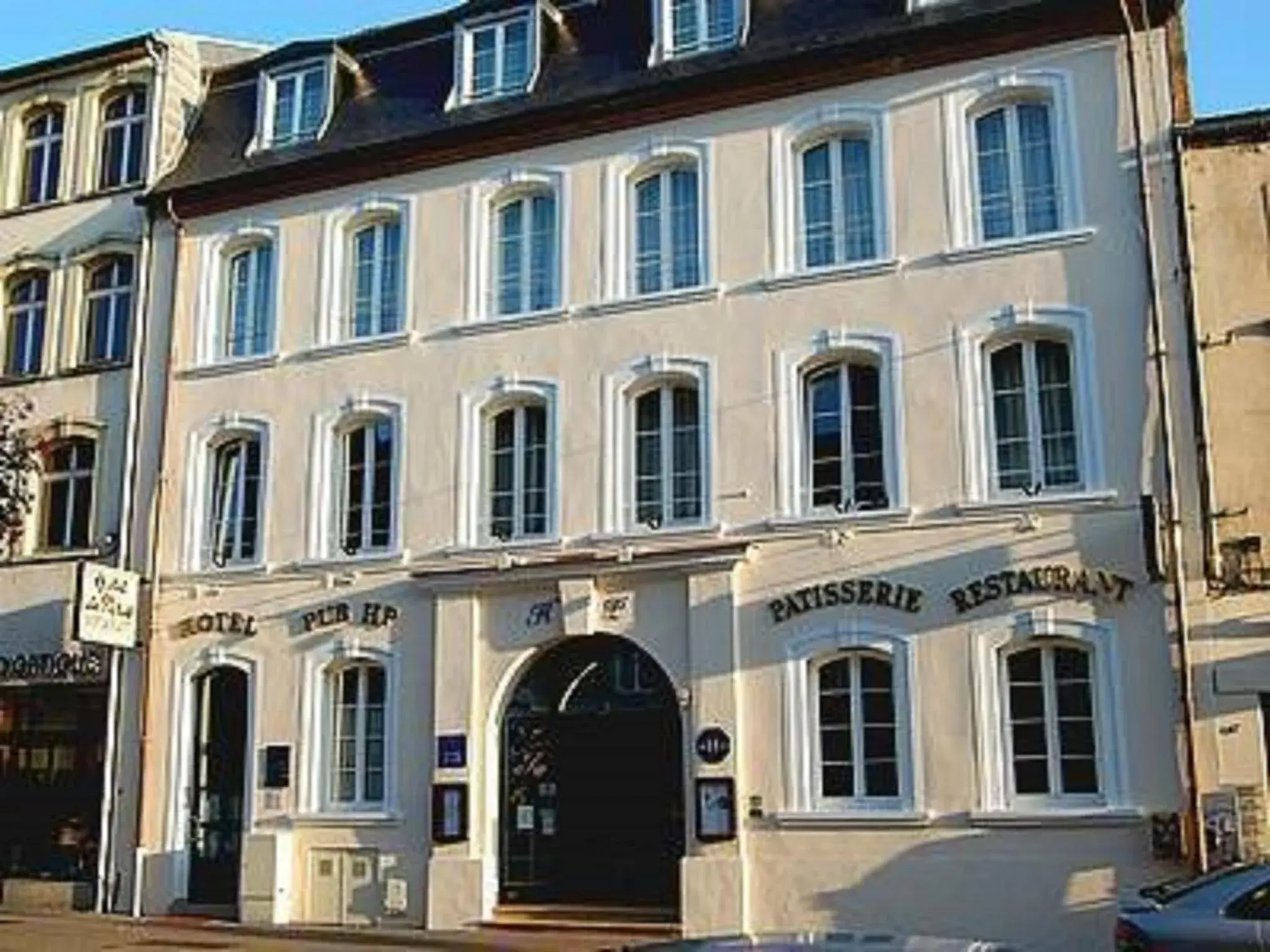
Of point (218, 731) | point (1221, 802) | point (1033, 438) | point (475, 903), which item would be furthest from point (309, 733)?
point (1221, 802)

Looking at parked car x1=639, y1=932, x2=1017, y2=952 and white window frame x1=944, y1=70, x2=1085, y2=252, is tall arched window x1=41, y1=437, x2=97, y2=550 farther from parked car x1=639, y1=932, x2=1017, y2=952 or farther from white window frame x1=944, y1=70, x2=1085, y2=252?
parked car x1=639, y1=932, x2=1017, y2=952

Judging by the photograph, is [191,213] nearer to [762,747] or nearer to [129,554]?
[129,554]

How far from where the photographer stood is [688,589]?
18500 mm

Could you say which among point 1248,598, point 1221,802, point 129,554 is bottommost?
point 1221,802

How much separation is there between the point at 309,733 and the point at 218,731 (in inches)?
69.1

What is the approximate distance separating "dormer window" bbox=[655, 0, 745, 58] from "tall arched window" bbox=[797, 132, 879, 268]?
2.13 m

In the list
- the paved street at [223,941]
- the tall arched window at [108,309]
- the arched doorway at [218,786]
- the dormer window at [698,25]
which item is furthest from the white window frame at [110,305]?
the dormer window at [698,25]

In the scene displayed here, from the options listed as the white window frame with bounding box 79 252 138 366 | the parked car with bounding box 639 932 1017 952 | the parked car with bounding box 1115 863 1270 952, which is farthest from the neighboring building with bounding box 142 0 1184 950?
the parked car with bounding box 639 932 1017 952

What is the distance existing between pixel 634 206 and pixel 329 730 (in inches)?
323

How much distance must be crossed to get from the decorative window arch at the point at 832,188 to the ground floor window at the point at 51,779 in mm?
11911

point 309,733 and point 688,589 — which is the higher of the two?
point 688,589

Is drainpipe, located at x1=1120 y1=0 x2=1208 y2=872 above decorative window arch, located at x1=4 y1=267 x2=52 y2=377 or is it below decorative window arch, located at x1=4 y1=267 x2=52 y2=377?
below

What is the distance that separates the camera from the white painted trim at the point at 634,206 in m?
19.8

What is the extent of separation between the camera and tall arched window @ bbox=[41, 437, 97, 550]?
902 inches
